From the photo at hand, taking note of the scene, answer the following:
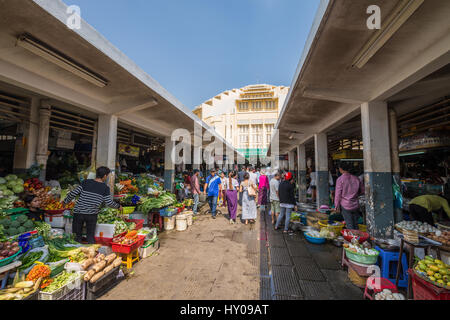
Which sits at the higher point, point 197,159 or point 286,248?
point 197,159

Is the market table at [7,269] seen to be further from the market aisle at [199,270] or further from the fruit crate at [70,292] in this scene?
the market aisle at [199,270]

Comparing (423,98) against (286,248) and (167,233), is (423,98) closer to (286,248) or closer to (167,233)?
(286,248)

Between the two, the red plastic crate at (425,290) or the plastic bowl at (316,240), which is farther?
the plastic bowl at (316,240)

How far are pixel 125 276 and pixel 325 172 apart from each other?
7.29 metres

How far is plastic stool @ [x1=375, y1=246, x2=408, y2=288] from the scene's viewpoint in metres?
2.92

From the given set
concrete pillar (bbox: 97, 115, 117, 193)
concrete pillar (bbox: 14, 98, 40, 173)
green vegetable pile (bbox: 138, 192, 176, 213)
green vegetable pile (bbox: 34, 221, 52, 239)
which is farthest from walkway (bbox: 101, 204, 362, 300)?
concrete pillar (bbox: 14, 98, 40, 173)

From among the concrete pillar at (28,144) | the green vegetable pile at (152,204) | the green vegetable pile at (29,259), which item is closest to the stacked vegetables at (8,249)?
the green vegetable pile at (29,259)

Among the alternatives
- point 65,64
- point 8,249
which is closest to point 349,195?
point 8,249

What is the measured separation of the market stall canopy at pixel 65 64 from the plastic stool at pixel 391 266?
18.3 ft

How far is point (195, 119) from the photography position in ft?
25.3

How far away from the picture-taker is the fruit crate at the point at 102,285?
2.60 m

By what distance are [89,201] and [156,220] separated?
2.62m

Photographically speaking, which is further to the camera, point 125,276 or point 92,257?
point 125,276
